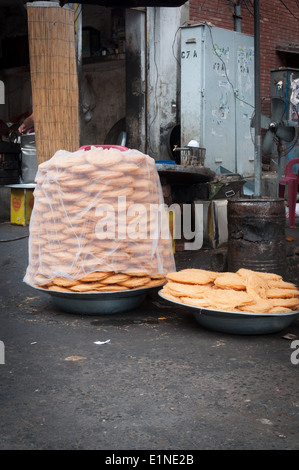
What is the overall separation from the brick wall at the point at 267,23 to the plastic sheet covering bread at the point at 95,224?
266 inches

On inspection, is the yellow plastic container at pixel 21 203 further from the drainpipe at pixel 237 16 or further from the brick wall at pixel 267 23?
the drainpipe at pixel 237 16

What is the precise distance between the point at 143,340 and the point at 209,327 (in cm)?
49

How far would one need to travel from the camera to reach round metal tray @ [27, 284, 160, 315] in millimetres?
4383

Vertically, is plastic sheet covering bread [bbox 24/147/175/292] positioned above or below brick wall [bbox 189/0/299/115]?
below

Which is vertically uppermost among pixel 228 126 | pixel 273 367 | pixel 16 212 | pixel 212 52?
pixel 212 52

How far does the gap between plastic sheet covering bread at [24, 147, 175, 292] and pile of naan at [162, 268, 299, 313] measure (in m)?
0.36

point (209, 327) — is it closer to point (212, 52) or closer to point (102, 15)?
point (212, 52)

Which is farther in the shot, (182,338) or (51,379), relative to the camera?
(182,338)

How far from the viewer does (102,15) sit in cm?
1114

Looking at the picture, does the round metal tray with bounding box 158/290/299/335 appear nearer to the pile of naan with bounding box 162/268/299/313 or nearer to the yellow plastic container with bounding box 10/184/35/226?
the pile of naan with bounding box 162/268/299/313

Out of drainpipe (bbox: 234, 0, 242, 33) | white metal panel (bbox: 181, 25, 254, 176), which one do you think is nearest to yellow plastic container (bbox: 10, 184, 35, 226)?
white metal panel (bbox: 181, 25, 254, 176)

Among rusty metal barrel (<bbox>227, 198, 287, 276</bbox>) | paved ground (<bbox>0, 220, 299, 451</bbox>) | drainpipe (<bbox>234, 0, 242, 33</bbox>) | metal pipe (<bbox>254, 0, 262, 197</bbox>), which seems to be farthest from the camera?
drainpipe (<bbox>234, 0, 242, 33</bbox>)

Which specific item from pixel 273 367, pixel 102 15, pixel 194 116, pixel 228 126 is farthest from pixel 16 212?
pixel 273 367

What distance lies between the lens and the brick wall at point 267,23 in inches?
418
